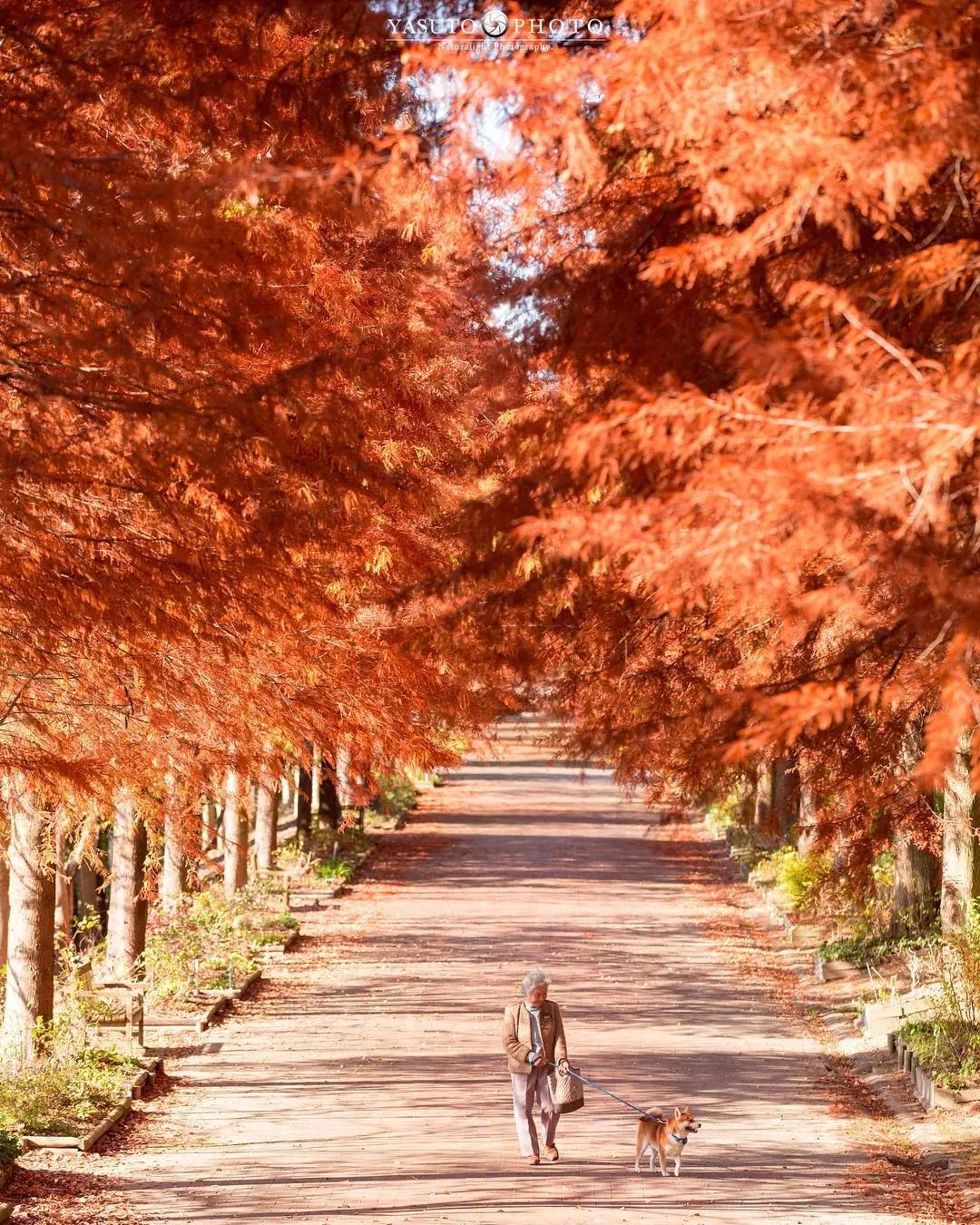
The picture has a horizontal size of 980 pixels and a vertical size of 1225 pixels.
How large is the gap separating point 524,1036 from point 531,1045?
0.10 m

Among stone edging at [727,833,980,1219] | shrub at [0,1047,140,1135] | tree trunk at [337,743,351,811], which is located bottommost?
stone edging at [727,833,980,1219]

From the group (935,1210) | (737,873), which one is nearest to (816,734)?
(935,1210)

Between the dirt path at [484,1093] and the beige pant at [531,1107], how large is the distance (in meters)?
0.24

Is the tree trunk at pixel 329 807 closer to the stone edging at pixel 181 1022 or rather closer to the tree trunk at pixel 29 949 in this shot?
the stone edging at pixel 181 1022

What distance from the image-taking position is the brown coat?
11.5 metres

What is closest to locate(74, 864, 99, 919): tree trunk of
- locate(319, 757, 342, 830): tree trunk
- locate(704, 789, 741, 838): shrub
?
locate(319, 757, 342, 830): tree trunk

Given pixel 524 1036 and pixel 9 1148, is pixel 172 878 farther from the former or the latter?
pixel 524 1036

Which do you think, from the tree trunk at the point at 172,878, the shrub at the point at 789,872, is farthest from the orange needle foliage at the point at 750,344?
the shrub at the point at 789,872

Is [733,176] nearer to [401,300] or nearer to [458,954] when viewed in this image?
[401,300]

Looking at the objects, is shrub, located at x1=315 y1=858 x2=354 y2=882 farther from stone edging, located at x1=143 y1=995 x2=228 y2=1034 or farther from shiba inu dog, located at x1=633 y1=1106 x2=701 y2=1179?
shiba inu dog, located at x1=633 y1=1106 x2=701 y2=1179

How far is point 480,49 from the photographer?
Result: 19.9ft

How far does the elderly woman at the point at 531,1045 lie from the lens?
37.8 feet

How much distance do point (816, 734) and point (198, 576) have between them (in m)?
3.08

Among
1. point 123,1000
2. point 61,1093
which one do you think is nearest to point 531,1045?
point 61,1093
